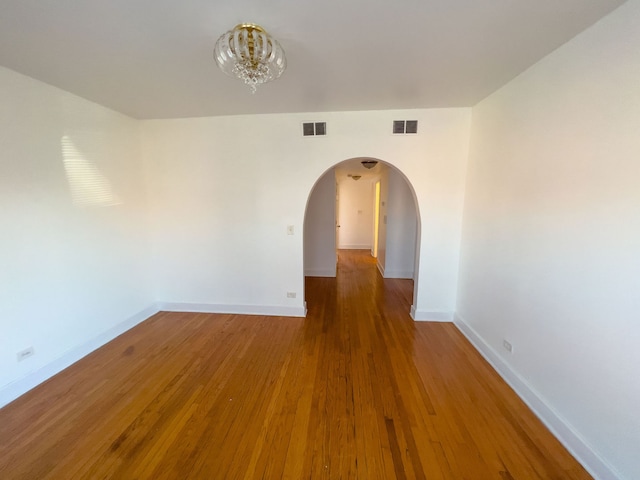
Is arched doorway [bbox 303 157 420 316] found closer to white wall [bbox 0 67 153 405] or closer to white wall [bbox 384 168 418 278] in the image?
white wall [bbox 384 168 418 278]

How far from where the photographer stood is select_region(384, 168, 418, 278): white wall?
5.20m

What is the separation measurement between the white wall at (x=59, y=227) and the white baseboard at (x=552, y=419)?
4026 millimetres

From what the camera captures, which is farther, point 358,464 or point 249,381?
point 249,381

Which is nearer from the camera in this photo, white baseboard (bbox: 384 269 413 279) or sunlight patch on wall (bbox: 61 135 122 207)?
sunlight patch on wall (bbox: 61 135 122 207)

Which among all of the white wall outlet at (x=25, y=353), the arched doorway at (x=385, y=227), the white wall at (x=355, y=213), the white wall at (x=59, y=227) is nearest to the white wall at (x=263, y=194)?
the white wall at (x=59, y=227)

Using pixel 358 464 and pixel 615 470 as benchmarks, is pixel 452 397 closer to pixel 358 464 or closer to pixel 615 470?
pixel 615 470

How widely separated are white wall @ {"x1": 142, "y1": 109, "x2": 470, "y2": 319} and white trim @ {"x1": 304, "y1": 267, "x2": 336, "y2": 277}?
6.96ft

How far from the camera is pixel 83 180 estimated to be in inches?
99.8

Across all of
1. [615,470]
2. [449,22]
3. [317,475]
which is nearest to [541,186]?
[449,22]

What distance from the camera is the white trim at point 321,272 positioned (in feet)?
18.2

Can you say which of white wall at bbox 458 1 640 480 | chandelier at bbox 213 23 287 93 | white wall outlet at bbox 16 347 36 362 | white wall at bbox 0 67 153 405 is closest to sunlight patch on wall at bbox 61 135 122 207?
white wall at bbox 0 67 153 405

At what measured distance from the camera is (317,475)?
146cm

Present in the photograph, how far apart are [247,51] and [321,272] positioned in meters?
4.52

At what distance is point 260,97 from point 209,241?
192 centimetres
